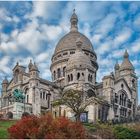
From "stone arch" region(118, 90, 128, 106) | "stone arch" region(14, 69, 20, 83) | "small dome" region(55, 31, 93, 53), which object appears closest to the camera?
"stone arch" region(118, 90, 128, 106)

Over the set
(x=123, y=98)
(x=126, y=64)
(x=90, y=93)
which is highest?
(x=126, y=64)

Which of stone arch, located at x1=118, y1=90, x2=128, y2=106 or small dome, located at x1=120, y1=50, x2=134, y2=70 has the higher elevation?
small dome, located at x1=120, y1=50, x2=134, y2=70

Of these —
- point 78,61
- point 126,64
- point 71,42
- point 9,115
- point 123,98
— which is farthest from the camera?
point 71,42

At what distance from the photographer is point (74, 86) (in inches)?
3506

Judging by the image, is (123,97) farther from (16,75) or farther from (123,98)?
(16,75)

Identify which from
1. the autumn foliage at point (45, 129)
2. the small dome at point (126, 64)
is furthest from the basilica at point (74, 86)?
the autumn foliage at point (45, 129)

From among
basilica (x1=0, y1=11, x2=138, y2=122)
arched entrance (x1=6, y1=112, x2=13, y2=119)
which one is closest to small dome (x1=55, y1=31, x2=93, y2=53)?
basilica (x1=0, y1=11, x2=138, y2=122)

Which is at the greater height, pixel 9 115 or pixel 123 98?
pixel 123 98

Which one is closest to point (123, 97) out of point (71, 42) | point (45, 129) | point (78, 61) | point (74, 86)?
point (74, 86)

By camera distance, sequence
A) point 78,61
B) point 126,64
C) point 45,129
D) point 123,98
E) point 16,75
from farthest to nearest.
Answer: point 126,64 < point 16,75 < point 78,61 < point 123,98 < point 45,129

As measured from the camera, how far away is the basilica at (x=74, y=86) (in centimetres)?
8231

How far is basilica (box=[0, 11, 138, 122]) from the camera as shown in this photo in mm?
82312

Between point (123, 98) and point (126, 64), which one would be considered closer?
point (123, 98)

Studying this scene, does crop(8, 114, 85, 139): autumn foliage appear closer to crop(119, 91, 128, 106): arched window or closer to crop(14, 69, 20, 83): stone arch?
crop(119, 91, 128, 106): arched window
